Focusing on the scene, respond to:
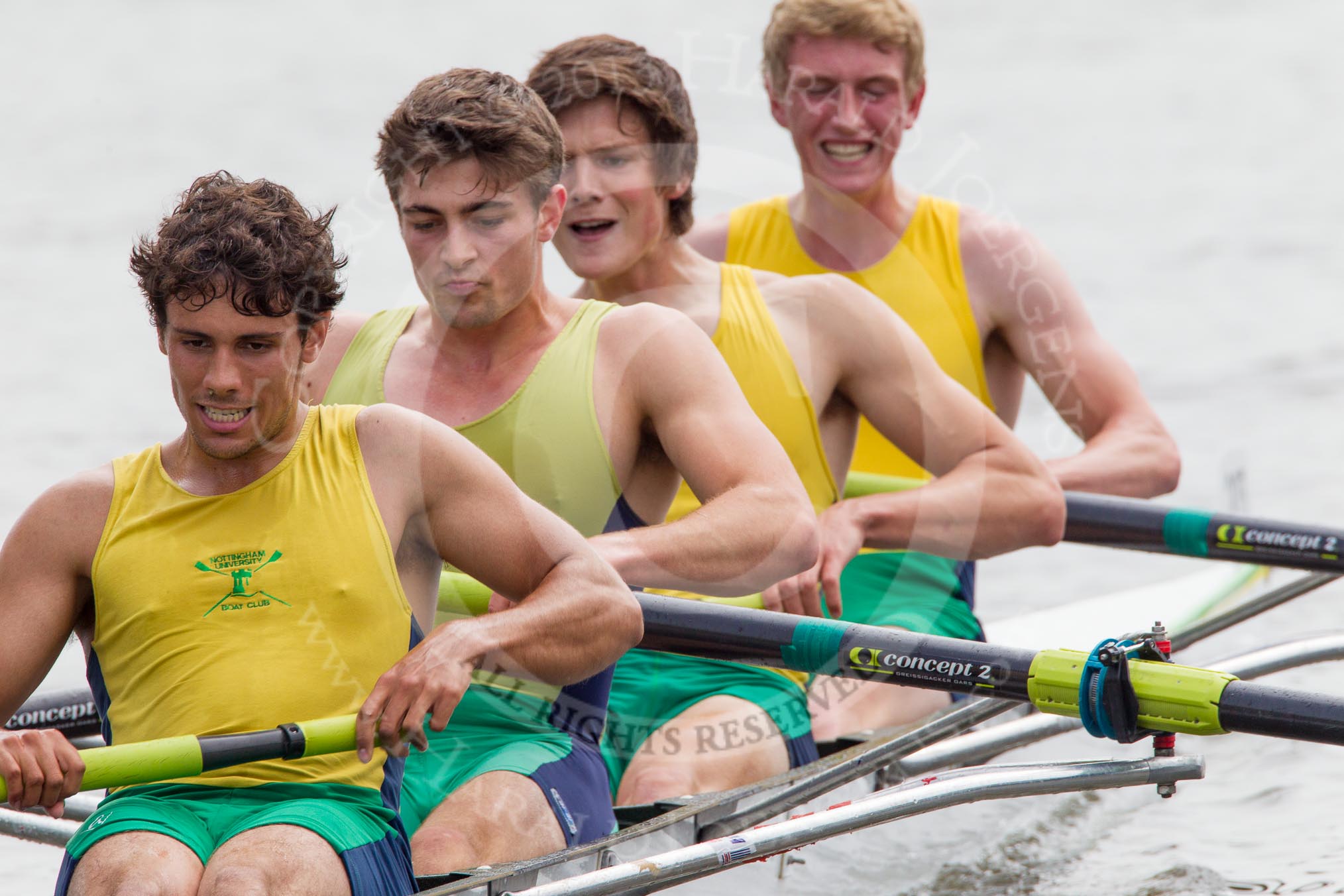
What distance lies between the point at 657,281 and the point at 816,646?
93cm

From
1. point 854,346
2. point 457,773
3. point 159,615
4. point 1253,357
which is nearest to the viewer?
point 159,615

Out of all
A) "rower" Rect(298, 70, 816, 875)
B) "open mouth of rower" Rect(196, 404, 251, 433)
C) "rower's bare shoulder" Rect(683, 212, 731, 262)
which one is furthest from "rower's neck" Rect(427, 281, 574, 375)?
"rower's bare shoulder" Rect(683, 212, 731, 262)

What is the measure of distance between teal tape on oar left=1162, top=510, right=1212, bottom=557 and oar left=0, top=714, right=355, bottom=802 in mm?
2102

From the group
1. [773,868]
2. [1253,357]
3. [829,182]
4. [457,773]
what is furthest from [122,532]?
[1253,357]

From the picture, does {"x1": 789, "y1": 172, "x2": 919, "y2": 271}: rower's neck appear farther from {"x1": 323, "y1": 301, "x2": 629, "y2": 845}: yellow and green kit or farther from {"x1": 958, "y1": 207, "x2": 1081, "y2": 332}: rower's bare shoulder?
{"x1": 323, "y1": 301, "x2": 629, "y2": 845}: yellow and green kit

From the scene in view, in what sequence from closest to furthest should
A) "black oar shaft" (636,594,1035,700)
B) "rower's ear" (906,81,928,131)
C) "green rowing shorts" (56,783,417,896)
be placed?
"green rowing shorts" (56,783,417,896), "black oar shaft" (636,594,1035,700), "rower's ear" (906,81,928,131)

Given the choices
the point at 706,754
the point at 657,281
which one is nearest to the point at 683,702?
the point at 706,754

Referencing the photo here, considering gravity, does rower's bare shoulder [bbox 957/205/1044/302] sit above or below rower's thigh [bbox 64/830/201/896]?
above

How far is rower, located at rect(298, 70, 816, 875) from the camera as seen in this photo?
2615 mm

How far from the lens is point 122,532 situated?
6.84ft

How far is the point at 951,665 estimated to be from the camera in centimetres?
260

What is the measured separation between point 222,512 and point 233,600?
0.11 metres

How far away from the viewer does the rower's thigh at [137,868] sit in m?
1.84

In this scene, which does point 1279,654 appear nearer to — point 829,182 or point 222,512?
point 829,182
